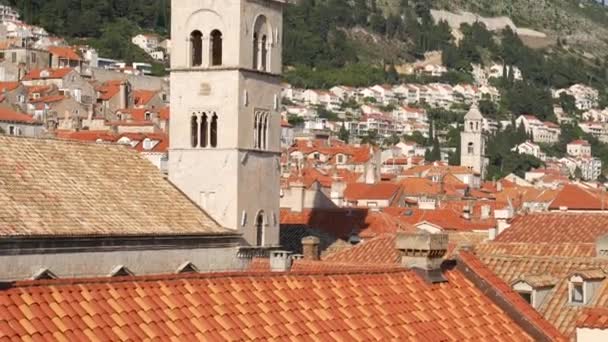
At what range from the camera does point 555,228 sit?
3856 centimetres

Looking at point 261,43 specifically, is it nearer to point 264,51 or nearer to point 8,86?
point 264,51

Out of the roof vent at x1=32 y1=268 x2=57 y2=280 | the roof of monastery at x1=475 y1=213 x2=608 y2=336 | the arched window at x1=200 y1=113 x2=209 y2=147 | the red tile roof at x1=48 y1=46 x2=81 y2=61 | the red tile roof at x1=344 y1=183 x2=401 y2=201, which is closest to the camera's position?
the roof of monastery at x1=475 y1=213 x2=608 y2=336

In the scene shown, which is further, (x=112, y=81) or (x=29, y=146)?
(x=112, y=81)

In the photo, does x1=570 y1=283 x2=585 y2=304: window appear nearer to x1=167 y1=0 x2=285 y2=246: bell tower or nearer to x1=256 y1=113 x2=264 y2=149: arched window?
x1=167 y1=0 x2=285 y2=246: bell tower

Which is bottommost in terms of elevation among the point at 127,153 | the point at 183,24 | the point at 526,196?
the point at 526,196

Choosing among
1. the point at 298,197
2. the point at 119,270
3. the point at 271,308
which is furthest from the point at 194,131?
the point at 271,308

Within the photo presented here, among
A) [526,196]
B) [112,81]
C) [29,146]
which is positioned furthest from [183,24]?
[112,81]

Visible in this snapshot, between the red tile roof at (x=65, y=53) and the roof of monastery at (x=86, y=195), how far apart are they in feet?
338

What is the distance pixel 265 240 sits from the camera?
4409cm

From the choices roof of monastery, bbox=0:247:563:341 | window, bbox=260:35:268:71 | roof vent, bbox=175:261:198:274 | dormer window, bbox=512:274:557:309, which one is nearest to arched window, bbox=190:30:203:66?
window, bbox=260:35:268:71

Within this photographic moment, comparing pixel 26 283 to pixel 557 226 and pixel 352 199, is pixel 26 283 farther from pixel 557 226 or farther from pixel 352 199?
pixel 352 199

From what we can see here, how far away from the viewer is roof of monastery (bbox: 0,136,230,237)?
33156 mm

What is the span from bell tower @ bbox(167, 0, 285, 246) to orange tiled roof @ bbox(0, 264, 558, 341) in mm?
26452

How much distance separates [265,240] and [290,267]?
13418mm
